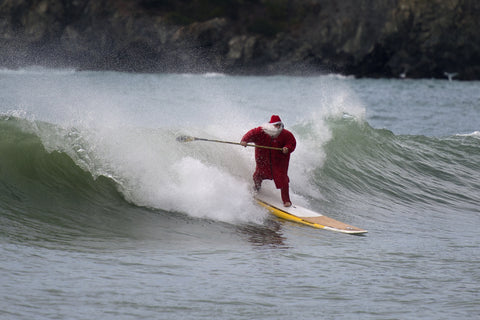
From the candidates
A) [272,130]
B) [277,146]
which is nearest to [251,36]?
[277,146]

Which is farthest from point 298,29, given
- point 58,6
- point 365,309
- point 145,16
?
point 365,309

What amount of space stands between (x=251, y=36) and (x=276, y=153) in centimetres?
7311

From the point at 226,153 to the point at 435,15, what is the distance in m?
72.7

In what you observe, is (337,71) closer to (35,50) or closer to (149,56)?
(149,56)

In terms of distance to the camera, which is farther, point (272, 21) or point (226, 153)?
point (272, 21)

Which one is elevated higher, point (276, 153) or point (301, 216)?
point (276, 153)

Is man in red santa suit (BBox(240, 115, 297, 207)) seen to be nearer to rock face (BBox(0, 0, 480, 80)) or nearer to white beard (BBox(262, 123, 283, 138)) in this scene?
white beard (BBox(262, 123, 283, 138))

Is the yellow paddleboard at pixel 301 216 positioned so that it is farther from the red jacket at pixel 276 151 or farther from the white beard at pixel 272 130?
the white beard at pixel 272 130

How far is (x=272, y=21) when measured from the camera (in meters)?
86.1

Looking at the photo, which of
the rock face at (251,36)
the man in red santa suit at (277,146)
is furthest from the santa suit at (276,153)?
the rock face at (251,36)

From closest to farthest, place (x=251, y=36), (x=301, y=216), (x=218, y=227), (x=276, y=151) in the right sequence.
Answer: (x=218, y=227)
(x=301, y=216)
(x=276, y=151)
(x=251, y=36)

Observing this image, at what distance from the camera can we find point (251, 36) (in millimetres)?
80750

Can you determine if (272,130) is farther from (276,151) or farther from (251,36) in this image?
(251,36)

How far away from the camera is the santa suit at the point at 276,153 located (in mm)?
9102
